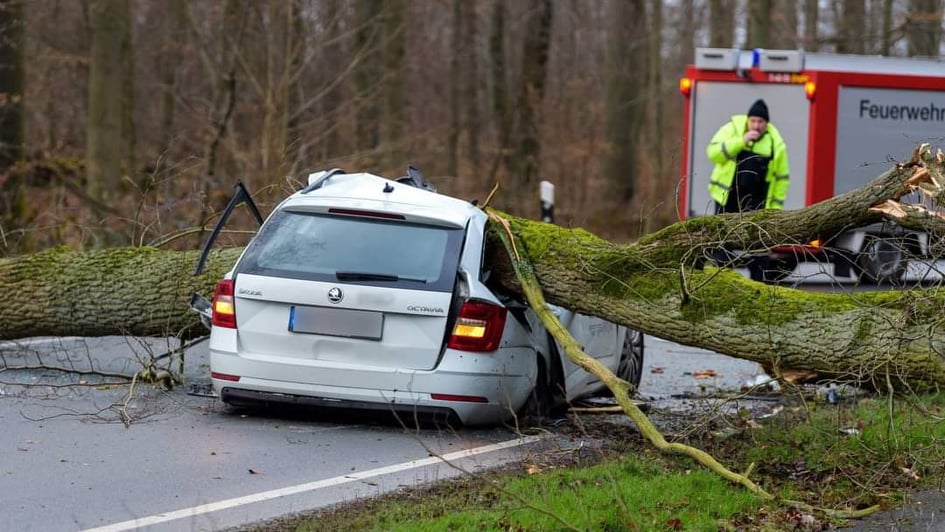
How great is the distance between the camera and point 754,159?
12.5m

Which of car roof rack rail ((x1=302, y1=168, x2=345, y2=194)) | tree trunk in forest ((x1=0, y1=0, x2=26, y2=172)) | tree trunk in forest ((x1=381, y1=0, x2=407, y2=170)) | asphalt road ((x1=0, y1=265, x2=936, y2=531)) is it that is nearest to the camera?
asphalt road ((x1=0, y1=265, x2=936, y2=531))

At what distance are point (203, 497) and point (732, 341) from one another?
10.3 ft

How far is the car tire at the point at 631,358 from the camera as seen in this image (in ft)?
31.4

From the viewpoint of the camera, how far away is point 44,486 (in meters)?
6.11

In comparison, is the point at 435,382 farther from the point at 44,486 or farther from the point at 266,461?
the point at 44,486

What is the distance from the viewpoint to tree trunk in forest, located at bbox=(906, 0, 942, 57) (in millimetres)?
24719

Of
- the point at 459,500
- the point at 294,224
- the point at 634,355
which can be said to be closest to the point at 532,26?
the point at 634,355

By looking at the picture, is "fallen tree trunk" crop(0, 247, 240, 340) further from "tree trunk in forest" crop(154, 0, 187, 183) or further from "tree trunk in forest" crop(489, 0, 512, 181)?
"tree trunk in forest" crop(154, 0, 187, 183)

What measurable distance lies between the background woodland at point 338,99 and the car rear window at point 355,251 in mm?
2210

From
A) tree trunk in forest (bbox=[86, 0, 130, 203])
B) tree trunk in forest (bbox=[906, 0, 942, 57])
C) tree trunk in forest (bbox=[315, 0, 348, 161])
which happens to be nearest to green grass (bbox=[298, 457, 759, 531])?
tree trunk in forest (bbox=[315, 0, 348, 161])

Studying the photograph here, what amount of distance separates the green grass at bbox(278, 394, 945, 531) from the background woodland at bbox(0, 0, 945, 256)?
4.27 meters

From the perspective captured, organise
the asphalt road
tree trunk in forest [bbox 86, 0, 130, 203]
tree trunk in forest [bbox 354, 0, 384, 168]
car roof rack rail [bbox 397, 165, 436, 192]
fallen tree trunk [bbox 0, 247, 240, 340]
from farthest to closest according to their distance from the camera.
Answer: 1. tree trunk in forest [bbox 354, 0, 384, 168]
2. tree trunk in forest [bbox 86, 0, 130, 203]
3. car roof rack rail [bbox 397, 165, 436, 192]
4. fallen tree trunk [bbox 0, 247, 240, 340]
5. the asphalt road

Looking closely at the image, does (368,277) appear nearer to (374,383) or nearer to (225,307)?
(374,383)

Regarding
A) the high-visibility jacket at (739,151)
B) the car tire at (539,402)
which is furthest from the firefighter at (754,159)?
the car tire at (539,402)
